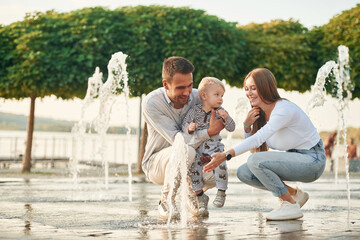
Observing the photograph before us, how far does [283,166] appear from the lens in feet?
15.8

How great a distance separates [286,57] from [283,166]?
11.4 metres

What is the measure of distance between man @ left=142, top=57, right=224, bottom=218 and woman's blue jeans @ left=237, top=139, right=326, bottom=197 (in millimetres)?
433

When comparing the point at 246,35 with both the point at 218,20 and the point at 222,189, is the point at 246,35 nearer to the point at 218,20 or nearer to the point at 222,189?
the point at 218,20

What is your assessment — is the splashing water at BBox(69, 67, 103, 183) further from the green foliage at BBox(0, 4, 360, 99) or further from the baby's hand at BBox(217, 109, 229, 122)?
the baby's hand at BBox(217, 109, 229, 122)

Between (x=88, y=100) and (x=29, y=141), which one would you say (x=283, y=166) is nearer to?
(x=88, y=100)

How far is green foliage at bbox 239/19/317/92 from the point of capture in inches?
622

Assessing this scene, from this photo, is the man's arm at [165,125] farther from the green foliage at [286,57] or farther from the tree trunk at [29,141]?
the tree trunk at [29,141]

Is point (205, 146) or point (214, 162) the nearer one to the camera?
point (214, 162)

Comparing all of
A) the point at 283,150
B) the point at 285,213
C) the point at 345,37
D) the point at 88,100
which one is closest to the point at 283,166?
the point at 283,150

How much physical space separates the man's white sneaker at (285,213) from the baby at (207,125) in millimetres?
430

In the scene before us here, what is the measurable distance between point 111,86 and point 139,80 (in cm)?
335

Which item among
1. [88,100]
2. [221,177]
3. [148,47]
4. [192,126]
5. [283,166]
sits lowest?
[221,177]

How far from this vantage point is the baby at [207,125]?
16.1 feet

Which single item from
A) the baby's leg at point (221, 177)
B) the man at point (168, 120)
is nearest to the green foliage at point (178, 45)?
the man at point (168, 120)
